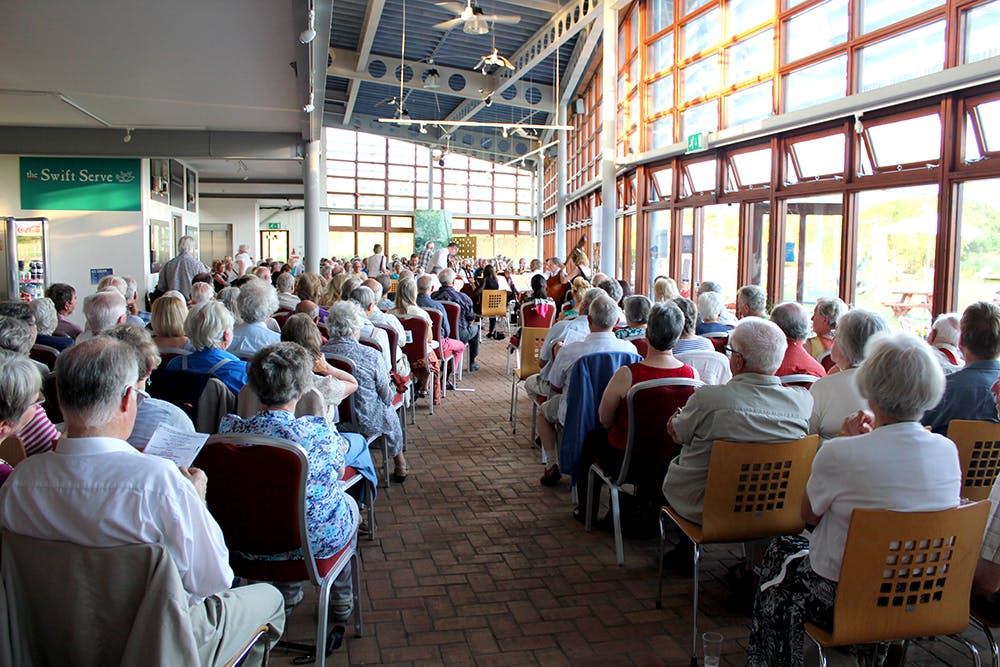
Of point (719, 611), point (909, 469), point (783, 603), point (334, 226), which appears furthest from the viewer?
point (334, 226)

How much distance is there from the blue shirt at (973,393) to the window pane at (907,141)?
3705 mm

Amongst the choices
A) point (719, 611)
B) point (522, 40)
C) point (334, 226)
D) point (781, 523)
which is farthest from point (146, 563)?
point (334, 226)

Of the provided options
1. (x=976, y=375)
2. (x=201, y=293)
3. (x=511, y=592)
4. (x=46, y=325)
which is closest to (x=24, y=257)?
(x=201, y=293)

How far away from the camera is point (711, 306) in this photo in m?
5.69

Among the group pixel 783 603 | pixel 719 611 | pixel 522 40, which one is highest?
pixel 522 40

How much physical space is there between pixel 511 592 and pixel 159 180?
42.6 feet

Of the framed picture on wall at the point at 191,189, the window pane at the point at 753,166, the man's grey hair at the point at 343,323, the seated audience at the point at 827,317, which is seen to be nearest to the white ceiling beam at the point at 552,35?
the window pane at the point at 753,166

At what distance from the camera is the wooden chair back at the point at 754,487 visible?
9.38 feet

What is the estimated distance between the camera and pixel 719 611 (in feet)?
11.0

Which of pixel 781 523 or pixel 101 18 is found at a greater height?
pixel 101 18

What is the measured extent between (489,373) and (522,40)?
979 centimetres

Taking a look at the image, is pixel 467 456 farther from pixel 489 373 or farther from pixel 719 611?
pixel 489 373

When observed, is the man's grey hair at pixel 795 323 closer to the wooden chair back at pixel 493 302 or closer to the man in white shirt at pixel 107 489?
the man in white shirt at pixel 107 489

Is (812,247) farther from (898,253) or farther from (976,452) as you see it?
(976,452)
